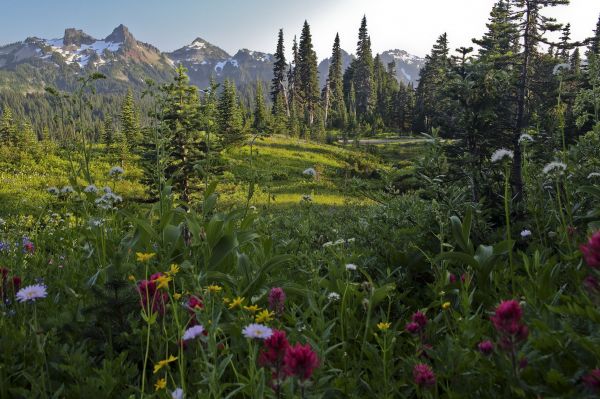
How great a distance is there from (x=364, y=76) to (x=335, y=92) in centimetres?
751

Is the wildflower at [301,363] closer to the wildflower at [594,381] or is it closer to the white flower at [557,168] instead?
the wildflower at [594,381]

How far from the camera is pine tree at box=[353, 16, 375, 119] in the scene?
8212 cm

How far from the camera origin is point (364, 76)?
87.1 meters

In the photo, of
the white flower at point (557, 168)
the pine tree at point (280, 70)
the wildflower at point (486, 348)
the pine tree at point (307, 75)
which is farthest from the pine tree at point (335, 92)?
the wildflower at point (486, 348)

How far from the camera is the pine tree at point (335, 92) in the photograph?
79.9 meters

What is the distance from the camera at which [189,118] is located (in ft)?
58.7

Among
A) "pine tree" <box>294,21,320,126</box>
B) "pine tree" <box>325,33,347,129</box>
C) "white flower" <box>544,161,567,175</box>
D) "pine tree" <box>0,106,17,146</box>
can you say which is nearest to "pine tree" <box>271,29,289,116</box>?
"pine tree" <box>294,21,320,126</box>

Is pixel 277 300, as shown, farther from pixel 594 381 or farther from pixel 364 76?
pixel 364 76

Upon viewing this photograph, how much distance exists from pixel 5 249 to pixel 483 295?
3.96 m

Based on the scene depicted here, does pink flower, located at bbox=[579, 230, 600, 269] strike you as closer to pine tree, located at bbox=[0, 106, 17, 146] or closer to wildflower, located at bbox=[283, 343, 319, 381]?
wildflower, located at bbox=[283, 343, 319, 381]

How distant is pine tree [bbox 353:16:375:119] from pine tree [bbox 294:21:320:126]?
11411 mm

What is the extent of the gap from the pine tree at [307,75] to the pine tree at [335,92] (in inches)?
162

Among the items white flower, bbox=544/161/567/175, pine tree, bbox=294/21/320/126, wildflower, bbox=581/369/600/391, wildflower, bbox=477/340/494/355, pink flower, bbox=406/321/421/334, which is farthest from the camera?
pine tree, bbox=294/21/320/126

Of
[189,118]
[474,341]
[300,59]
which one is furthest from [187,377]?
[300,59]
